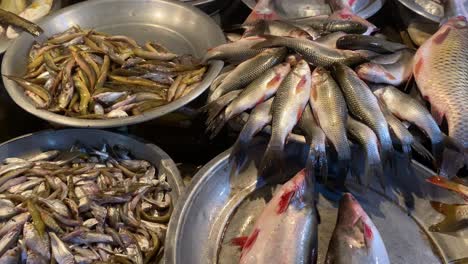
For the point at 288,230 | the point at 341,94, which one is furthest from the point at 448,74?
the point at 288,230

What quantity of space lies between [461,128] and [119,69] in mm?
1661

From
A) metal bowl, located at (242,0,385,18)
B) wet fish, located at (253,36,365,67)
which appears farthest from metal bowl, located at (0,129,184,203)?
metal bowl, located at (242,0,385,18)

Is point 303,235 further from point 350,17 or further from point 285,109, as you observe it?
point 350,17

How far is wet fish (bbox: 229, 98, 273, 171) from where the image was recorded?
6.53 ft

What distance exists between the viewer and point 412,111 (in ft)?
6.80

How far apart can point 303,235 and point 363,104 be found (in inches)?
26.9

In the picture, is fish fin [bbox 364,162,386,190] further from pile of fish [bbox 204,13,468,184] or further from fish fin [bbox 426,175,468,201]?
fish fin [bbox 426,175,468,201]

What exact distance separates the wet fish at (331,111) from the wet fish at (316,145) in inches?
1.3

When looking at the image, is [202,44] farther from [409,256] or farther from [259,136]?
[409,256]

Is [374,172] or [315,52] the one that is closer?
[374,172]

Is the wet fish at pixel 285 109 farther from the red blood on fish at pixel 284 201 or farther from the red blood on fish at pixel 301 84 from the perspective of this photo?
the red blood on fish at pixel 284 201

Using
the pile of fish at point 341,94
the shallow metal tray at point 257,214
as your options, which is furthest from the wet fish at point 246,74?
the shallow metal tray at point 257,214

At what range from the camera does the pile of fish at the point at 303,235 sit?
64.5 inches

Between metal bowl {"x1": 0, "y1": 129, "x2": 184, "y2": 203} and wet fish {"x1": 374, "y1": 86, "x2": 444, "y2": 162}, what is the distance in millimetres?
1058
